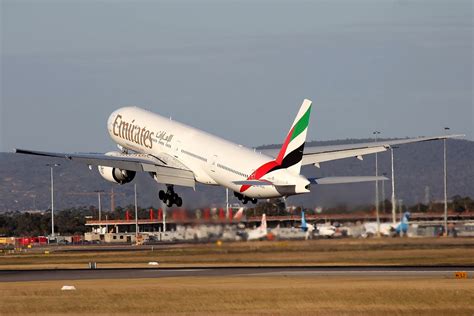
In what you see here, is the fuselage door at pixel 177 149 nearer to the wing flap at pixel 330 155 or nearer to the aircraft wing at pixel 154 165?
the aircraft wing at pixel 154 165

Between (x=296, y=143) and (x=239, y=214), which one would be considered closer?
(x=239, y=214)

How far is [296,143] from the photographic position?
2972 inches

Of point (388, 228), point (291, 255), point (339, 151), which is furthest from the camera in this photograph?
point (339, 151)

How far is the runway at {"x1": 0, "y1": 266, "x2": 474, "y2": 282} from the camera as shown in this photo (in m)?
63.4

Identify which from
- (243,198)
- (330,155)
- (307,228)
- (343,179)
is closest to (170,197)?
(243,198)

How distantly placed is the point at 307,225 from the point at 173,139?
752 inches

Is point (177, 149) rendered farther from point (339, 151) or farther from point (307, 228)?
point (307, 228)

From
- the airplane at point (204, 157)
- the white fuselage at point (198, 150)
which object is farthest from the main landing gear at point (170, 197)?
the white fuselage at point (198, 150)

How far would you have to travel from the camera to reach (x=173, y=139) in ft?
285

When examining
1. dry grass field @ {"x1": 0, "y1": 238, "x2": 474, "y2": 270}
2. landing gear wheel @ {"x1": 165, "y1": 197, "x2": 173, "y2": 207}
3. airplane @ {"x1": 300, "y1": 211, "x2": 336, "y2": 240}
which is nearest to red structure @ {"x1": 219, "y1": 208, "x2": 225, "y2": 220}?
dry grass field @ {"x1": 0, "y1": 238, "x2": 474, "y2": 270}

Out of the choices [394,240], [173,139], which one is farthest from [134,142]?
[394,240]

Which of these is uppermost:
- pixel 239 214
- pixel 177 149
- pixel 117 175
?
pixel 177 149

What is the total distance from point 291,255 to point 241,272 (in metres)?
10.2

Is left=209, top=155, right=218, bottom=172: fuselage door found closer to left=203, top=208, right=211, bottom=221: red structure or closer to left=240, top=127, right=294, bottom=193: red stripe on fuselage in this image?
left=240, top=127, right=294, bottom=193: red stripe on fuselage
